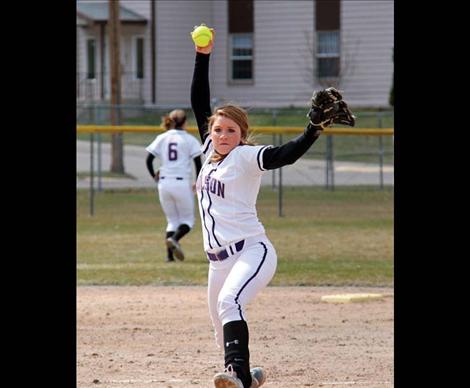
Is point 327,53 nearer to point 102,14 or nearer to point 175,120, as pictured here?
point 102,14

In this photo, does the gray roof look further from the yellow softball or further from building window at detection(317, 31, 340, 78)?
the yellow softball

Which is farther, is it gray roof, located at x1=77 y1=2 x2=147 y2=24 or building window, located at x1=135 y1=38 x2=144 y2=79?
building window, located at x1=135 y1=38 x2=144 y2=79

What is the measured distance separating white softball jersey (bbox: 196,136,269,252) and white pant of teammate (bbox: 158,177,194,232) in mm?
8854

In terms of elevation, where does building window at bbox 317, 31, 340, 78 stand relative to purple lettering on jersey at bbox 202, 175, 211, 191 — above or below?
above

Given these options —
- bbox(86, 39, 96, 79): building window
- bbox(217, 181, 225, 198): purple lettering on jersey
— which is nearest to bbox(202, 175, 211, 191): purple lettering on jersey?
bbox(217, 181, 225, 198): purple lettering on jersey

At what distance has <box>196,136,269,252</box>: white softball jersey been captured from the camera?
7.04 m

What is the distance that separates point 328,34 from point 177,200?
27728 mm

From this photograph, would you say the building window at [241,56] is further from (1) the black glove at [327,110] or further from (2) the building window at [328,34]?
(1) the black glove at [327,110]

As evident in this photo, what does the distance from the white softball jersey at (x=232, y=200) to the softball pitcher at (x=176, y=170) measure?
8799 millimetres

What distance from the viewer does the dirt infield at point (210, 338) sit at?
7996 mm

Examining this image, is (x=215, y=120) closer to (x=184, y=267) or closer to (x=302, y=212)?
(x=184, y=267)

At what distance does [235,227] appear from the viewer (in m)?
7.07

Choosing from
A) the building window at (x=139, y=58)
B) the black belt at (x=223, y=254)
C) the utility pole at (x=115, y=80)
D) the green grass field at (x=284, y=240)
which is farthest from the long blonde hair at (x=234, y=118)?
the building window at (x=139, y=58)
